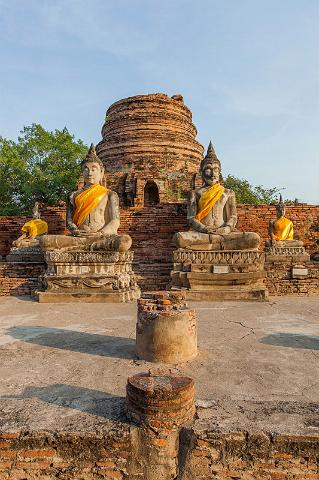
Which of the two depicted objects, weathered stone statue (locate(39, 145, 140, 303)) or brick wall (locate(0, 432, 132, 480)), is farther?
weathered stone statue (locate(39, 145, 140, 303))

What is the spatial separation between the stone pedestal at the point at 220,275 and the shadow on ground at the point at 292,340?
2318 mm

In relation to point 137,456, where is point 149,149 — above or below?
above

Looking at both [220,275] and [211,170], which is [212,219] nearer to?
[211,170]

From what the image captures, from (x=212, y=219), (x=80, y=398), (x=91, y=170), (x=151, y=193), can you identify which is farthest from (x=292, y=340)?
(x=151, y=193)

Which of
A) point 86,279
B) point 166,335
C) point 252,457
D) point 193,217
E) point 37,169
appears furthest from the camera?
point 37,169

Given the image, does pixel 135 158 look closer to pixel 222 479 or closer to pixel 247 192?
pixel 247 192

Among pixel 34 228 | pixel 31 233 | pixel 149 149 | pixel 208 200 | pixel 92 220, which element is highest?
pixel 149 149

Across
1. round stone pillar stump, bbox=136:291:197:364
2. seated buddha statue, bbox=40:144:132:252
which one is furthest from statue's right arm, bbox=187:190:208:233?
round stone pillar stump, bbox=136:291:197:364

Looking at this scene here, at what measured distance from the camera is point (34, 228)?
1090 cm

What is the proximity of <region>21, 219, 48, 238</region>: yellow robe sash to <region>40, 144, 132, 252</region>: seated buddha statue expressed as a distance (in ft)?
13.6

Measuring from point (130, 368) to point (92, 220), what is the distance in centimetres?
452

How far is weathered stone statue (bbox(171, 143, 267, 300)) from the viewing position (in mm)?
6188

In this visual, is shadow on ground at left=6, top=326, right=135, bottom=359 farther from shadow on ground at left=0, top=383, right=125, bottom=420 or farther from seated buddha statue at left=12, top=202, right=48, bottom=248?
seated buddha statue at left=12, top=202, right=48, bottom=248

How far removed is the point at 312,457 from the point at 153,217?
10.4 meters
